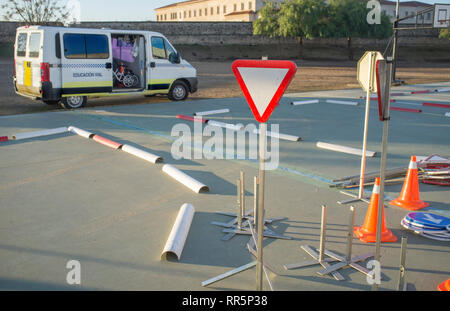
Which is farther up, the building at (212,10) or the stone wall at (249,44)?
the building at (212,10)

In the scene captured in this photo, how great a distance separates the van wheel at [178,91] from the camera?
1533cm

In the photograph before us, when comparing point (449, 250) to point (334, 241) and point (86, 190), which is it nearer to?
point (334, 241)

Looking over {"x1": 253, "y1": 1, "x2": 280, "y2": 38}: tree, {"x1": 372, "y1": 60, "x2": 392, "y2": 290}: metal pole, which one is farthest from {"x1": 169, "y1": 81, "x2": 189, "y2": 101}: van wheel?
{"x1": 253, "y1": 1, "x2": 280, "y2": 38}: tree

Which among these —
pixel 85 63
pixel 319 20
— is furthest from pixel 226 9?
pixel 85 63

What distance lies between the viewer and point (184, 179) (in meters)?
6.48

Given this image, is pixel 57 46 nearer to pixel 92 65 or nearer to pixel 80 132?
pixel 92 65

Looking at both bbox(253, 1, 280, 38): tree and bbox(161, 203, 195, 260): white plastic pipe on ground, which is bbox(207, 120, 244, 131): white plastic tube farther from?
bbox(253, 1, 280, 38): tree

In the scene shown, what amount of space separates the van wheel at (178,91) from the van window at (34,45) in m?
4.66

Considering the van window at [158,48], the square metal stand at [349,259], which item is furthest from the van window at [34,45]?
the square metal stand at [349,259]

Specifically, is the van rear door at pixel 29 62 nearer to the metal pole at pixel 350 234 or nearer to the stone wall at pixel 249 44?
the metal pole at pixel 350 234

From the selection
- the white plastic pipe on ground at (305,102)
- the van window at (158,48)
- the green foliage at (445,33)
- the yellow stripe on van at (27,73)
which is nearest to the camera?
the yellow stripe on van at (27,73)

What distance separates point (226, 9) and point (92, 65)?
242 ft

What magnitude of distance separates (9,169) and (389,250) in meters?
6.06

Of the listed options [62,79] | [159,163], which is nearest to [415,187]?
[159,163]
